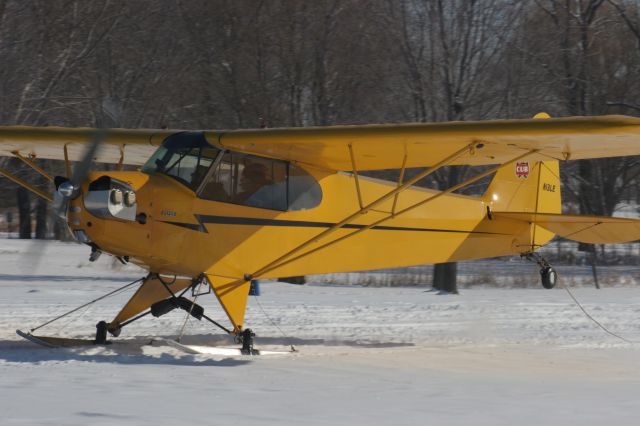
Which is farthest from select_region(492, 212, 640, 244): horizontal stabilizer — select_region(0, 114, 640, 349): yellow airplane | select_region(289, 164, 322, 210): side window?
select_region(289, 164, 322, 210): side window

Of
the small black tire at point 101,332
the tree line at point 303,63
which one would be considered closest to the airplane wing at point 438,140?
the small black tire at point 101,332

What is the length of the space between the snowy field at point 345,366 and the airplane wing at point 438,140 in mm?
2261

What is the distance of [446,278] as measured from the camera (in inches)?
773

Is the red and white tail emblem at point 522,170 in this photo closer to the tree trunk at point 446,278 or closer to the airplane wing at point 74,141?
the airplane wing at point 74,141

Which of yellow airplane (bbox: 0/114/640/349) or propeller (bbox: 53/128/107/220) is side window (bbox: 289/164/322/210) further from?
propeller (bbox: 53/128/107/220)

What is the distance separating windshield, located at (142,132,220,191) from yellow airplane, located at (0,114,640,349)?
0.03ft

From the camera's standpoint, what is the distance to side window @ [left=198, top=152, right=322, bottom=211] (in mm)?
9914

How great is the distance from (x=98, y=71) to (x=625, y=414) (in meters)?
19.0

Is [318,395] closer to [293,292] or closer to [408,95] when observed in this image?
[293,292]

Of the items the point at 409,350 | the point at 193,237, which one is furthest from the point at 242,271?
the point at 409,350

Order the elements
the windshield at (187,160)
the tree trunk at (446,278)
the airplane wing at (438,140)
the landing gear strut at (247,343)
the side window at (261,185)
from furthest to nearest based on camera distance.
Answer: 1. the tree trunk at (446,278)
2. the side window at (261,185)
3. the landing gear strut at (247,343)
4. the windshield at (187,160)
5. the airplane wing at (438,140)

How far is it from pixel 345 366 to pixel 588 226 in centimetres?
420

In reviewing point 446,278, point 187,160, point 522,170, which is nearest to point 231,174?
point 187,160

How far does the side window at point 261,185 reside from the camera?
32.5ft
